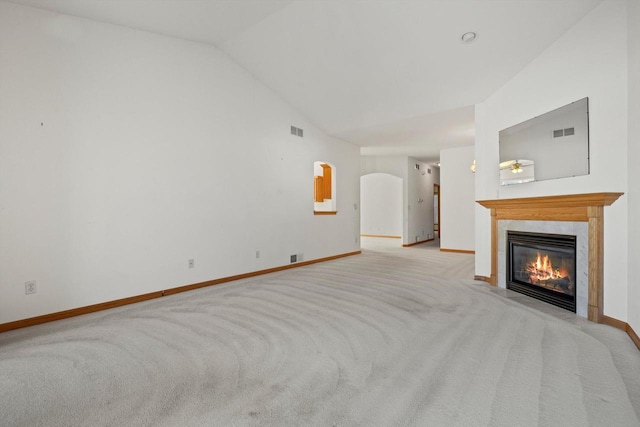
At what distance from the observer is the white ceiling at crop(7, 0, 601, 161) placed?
3.24 m

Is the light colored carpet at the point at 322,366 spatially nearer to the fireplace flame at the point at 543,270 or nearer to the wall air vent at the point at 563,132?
the fireplace flame at the point at 543,270

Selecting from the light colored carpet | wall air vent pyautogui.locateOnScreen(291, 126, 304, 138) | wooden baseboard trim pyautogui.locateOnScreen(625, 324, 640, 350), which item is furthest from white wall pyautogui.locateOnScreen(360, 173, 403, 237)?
wooden baseboard trim pyautogui.locateOnScreen(625, 324, 640, 350)

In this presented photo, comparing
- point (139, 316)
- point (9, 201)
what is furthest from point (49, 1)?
point (139, 316)

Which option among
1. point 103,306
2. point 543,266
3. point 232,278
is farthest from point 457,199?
point 103,306

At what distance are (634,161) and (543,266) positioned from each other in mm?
1595

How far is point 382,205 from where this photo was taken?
433 inches

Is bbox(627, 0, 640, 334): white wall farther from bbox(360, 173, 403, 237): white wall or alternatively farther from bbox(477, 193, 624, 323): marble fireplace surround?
bbox(360, 173, 403, 237): white wall

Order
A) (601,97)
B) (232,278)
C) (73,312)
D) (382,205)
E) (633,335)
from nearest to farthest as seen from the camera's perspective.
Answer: (633,335) < (601,97) < (73,312) < (232,278) < (382,205)

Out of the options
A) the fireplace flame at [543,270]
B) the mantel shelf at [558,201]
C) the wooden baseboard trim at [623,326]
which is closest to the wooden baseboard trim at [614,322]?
the wooden baseboard trim at [623,326]

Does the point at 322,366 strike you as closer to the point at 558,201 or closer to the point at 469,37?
the point at 558,201

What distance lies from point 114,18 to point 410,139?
18.4 feet

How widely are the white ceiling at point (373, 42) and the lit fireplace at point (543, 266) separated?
2153 millimetres

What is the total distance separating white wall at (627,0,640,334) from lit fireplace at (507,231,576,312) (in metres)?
0.65

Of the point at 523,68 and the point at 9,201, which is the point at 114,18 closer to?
the point at 9,201
